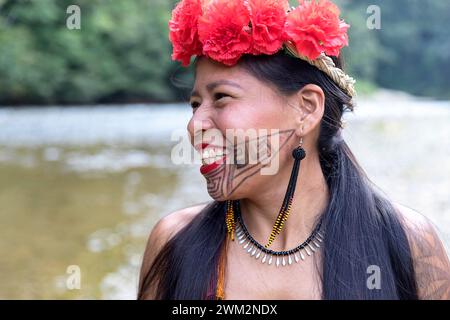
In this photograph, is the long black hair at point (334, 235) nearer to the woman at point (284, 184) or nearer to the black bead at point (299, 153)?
the woman at point (284, 184)

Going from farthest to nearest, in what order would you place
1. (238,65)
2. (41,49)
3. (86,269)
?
(41,49), (86,269), (238,65)

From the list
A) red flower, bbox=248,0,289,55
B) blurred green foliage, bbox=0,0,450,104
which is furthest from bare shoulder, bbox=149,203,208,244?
blurred green foliage, bbox=0,0,450,104

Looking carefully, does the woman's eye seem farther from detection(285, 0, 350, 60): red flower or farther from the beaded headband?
detection(285, 0, 350, 60): red flower

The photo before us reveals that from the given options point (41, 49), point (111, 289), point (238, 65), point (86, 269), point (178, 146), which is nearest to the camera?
point (238, 65)

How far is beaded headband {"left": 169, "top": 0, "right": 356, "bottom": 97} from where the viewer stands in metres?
1.88

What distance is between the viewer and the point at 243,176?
1.95 metres

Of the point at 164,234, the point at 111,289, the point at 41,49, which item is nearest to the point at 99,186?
the point at 111,289

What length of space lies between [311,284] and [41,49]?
27286 mm

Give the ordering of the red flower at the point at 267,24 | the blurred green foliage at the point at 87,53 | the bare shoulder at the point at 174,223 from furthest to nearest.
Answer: the blurred green foliage at the point at 87,53 → the bare shoulder at the point at 174,223 → the red flower at the point at 267,24

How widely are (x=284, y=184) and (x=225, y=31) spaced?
1.66 feet

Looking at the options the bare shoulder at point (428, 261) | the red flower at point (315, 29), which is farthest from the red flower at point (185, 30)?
the bare shoulder at point (428, 261)

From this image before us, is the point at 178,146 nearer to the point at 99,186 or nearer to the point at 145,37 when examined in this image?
the point at 99,186

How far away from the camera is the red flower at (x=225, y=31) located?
187 centimetres

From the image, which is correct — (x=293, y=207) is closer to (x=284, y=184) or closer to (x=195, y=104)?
(x=284, y=184)
